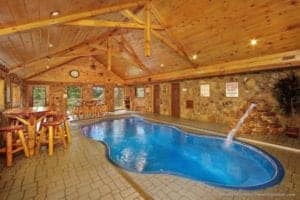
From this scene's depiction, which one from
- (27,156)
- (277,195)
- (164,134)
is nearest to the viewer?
(277,195)

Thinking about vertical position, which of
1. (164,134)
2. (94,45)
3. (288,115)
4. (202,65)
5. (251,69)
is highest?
(94,45)

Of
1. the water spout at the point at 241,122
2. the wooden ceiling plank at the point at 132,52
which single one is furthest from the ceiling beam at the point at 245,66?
the wooden ceiling plank at the point at 132,52

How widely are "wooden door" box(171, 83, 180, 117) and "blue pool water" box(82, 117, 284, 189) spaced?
3.02 metres

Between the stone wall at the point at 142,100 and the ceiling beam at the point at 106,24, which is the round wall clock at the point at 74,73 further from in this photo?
the ceiling beam at the point at 106,24

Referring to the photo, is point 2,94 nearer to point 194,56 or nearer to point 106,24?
point 106,24

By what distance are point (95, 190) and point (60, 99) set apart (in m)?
10.5

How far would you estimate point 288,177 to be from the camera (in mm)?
2873

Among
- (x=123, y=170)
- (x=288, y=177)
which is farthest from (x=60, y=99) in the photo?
(x=288, y=177)

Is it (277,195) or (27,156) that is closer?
(277,195)

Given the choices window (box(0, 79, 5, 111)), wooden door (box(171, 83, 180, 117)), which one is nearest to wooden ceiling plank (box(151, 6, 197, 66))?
wooden door (box(171, 83, 180, 117))

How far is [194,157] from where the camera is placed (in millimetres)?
4953

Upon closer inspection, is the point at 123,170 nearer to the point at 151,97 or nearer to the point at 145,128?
the point at 145,128

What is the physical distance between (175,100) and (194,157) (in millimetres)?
5759

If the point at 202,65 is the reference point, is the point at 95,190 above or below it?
below
